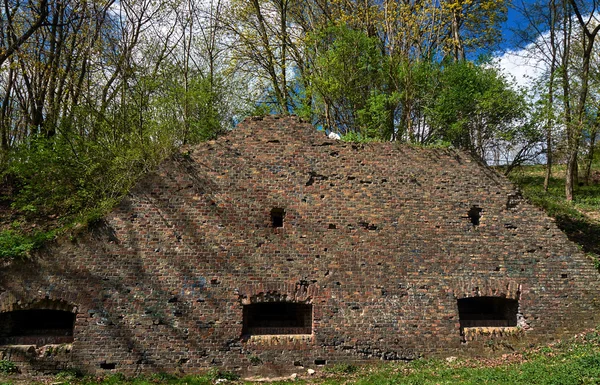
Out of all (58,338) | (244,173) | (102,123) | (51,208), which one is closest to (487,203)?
(244,173)

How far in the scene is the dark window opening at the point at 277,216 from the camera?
7.73m

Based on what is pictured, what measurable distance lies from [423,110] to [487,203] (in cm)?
477

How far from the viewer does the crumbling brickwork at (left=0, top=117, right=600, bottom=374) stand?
6.89 metres

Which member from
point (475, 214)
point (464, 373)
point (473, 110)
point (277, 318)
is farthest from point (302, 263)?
point (473, 110)

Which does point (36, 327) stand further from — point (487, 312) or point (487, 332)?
point (487, 312)

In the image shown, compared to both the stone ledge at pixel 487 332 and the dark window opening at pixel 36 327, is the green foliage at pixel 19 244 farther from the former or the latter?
the stone ledge at pixel 487 332

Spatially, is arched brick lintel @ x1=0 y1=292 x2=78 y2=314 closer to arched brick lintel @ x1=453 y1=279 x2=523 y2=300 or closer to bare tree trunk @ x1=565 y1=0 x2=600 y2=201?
arched brick lintel @ x1=453 y1=279 x2=523 y2=300

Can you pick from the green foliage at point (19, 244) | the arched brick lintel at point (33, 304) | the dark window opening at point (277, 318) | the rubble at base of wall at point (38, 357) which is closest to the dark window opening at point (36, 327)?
the rubble at base of wall at point (38, 357)

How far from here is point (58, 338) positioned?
6852mm

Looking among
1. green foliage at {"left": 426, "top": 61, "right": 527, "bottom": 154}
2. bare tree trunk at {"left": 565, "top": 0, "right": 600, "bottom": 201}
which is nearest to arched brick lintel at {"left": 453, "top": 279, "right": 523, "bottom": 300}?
green foliage at {"left": 426, "top": 61, "right": 527, "bottom": 154}

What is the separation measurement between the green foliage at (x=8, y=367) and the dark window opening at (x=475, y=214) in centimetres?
877

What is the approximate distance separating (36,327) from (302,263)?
16.3 ft

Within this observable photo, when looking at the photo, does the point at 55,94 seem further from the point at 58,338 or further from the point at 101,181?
the point at 58,338

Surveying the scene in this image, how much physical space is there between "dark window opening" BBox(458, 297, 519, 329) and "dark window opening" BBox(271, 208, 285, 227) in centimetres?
402
